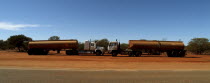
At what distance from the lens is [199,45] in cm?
5059

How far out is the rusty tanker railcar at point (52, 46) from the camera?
3430 cm

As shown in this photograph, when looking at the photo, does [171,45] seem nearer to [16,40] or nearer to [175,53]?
[175,53]

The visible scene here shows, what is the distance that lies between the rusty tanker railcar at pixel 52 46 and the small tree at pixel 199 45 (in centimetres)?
3627

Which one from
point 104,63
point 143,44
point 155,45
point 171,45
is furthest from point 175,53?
point 104,63

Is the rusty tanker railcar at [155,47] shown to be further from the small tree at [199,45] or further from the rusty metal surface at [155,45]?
the small tree at [199,45]

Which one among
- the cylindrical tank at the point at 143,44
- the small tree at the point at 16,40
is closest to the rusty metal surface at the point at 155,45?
the cylindrical tank at the point at 143,44

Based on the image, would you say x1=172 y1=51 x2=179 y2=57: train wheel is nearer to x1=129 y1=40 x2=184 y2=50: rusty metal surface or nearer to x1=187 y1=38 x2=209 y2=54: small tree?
x1=129 y1=40 x2=184 y2=50: rusty metal surface

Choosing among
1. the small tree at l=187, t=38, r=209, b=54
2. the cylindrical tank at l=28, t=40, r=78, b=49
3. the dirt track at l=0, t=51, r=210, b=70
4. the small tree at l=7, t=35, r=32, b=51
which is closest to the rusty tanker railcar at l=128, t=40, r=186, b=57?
the dirt track at l=0, t=51, r=210, b=70

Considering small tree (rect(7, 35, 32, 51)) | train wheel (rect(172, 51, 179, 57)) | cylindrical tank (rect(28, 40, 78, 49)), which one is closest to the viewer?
train wheel (rect(172, 51, 179, 57))

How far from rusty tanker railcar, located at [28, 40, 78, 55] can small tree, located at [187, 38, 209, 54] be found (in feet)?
119

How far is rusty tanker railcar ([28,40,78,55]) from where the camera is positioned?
113 feet

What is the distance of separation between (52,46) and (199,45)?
4168cm
